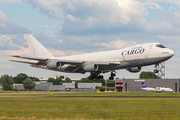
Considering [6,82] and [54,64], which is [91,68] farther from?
[6,82]

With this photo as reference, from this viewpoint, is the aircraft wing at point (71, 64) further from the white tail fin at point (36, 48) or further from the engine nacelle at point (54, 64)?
the white tail fin at point (36, 48)

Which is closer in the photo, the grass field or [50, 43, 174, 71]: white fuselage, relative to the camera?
the grass field

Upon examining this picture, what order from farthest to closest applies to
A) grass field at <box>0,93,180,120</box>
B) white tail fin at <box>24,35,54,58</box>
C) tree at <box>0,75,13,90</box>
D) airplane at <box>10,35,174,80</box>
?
tree at <box>0,75,13,90</box>, white tail fin at <box>24,35,54,58</box>, airplane at <box>10,35,174,80</box>, grass field at <box>0,93,180,120</box>

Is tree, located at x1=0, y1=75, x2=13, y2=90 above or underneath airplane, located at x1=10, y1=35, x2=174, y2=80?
underneath

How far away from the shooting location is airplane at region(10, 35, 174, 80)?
54034 millimetres

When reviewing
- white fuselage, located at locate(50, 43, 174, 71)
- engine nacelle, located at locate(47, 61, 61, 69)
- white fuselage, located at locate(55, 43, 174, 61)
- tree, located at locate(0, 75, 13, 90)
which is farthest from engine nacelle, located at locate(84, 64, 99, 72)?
tree, located at locate(0, 75, 13, 90)

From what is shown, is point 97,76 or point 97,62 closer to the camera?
point 97,62

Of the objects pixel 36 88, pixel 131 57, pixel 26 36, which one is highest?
pixel 26 36

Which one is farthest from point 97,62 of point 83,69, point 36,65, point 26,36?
point 26,36

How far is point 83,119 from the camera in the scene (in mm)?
27719

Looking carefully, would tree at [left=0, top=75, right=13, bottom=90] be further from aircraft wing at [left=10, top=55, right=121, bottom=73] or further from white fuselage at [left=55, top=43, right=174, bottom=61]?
white fuselage at [left=55, top=43, right=174, bottom=61]

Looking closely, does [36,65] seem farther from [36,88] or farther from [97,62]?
[36,88]

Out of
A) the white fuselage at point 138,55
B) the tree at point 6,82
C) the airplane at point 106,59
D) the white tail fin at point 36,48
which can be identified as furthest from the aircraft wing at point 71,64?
the tree at point 6,82

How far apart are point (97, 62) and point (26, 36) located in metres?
26.0
